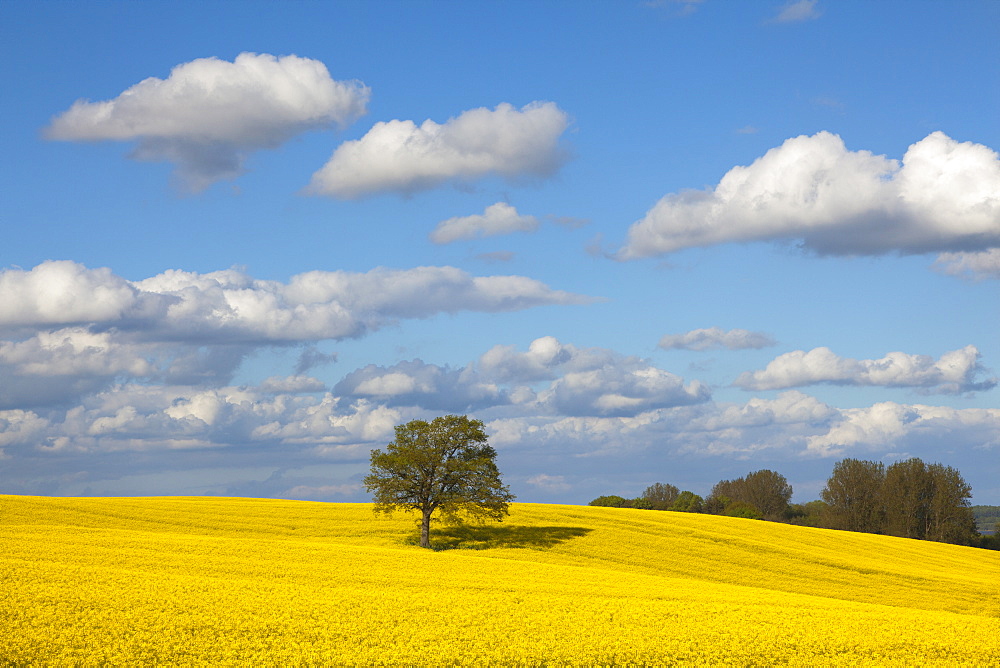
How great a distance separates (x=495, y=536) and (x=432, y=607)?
30039 millimetres

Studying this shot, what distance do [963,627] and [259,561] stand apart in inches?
1064

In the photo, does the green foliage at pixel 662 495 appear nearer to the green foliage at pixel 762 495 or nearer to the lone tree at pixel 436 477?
the green foliage at pixel 762 495

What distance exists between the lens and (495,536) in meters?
54.9

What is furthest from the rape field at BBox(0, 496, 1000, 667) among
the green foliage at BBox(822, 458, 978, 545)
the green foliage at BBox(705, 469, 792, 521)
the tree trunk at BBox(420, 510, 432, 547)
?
the green foliage at BBox(705, 469, 792, 521)

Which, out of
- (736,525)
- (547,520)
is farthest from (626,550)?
(736,525)

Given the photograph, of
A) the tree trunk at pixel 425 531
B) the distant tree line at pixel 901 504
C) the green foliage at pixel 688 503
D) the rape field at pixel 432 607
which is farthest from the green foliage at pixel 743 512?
the tree trunk at pixel 425 531

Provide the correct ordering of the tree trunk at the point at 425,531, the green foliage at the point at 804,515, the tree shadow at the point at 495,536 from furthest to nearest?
the green foliage at the point at 804,515 < the tree shadow at the point at 495,536 < the tree trunk at the point at 425,531

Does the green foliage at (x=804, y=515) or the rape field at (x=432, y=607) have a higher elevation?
the rape field at (x=432, y=607)

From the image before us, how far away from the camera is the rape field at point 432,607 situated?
67.6 ft

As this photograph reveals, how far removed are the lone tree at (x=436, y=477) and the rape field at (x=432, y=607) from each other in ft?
8.38

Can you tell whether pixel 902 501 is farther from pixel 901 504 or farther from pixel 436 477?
pixel 436 477

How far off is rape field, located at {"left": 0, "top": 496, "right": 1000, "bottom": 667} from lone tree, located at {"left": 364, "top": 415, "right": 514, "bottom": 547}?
8.38 ft

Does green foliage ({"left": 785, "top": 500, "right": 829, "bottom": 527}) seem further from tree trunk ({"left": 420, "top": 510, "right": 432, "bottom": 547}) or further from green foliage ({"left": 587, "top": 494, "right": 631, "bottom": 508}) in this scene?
tree trunk ({"left": 420, "top": 510, "right": 432, "bottom": 547})

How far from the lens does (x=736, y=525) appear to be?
7369cm
